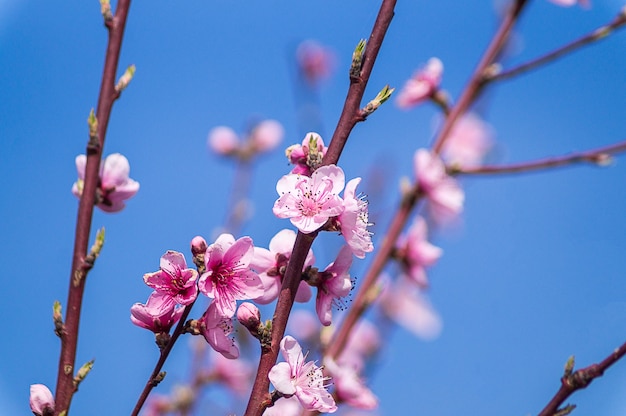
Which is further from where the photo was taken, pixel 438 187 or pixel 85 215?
pixel 438 187

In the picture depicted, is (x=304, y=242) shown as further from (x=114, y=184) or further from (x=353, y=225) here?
(x=114, y=184)

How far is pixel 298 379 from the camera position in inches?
55.7

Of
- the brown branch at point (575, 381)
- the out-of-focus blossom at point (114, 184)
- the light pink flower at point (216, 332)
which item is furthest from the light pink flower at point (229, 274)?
the brown branch at point (575, 381)

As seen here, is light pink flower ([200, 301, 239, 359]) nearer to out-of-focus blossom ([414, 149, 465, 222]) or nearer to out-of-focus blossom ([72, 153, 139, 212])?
out-of-focus blossom ([72, 153, 139, 212])

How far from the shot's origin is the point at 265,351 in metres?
1.36

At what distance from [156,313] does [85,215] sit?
420 millimetres

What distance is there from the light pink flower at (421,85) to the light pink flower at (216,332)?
2.02 m

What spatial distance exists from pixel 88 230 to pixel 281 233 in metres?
0.54

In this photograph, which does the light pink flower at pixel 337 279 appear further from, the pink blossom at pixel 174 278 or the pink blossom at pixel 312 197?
the pink blossom at pixel 174 278

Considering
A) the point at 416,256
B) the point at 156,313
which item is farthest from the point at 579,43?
the point at 156,313

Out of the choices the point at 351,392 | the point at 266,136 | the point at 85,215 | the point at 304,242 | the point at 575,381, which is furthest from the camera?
the point at 266,136

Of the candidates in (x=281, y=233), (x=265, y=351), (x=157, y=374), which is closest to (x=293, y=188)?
(x=281, y=233)

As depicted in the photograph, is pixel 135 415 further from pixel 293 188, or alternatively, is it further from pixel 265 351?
pixel 293 188

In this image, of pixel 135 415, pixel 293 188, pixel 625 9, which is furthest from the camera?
pixel 625 9
